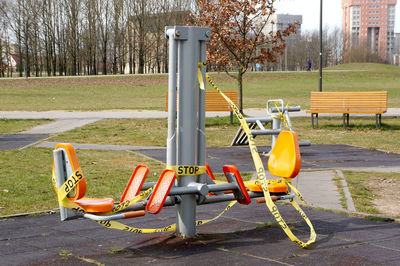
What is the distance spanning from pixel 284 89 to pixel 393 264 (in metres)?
43.3

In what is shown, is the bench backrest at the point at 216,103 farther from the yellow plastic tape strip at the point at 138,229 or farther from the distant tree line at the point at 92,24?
the distant tree line at the point at 92,24

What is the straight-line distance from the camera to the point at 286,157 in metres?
5.64

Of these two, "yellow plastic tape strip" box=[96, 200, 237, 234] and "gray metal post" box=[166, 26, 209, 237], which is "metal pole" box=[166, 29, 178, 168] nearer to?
"gray metal post" box=[166, 26, 209, 237]

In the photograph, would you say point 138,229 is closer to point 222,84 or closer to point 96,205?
point 96,205

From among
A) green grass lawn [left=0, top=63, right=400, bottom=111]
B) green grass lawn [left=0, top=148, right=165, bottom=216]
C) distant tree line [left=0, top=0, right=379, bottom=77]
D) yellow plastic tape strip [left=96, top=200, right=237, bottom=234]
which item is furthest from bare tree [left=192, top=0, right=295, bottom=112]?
distant tree line [left=0, top=0, right=379, bottom=77]

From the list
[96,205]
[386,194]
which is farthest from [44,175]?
[386,194]

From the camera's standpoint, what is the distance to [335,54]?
12825cm

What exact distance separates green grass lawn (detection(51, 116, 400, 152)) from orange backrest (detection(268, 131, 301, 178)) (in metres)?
8.02

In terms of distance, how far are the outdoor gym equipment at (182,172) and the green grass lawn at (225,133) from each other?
28.1ft

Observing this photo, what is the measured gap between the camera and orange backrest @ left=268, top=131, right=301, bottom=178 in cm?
550

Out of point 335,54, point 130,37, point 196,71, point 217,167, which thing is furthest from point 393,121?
point 335,54

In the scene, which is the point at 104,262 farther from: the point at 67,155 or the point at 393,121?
the point at 393,121

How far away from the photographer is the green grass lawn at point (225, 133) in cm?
1459

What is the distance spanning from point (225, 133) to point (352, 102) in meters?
4.26
